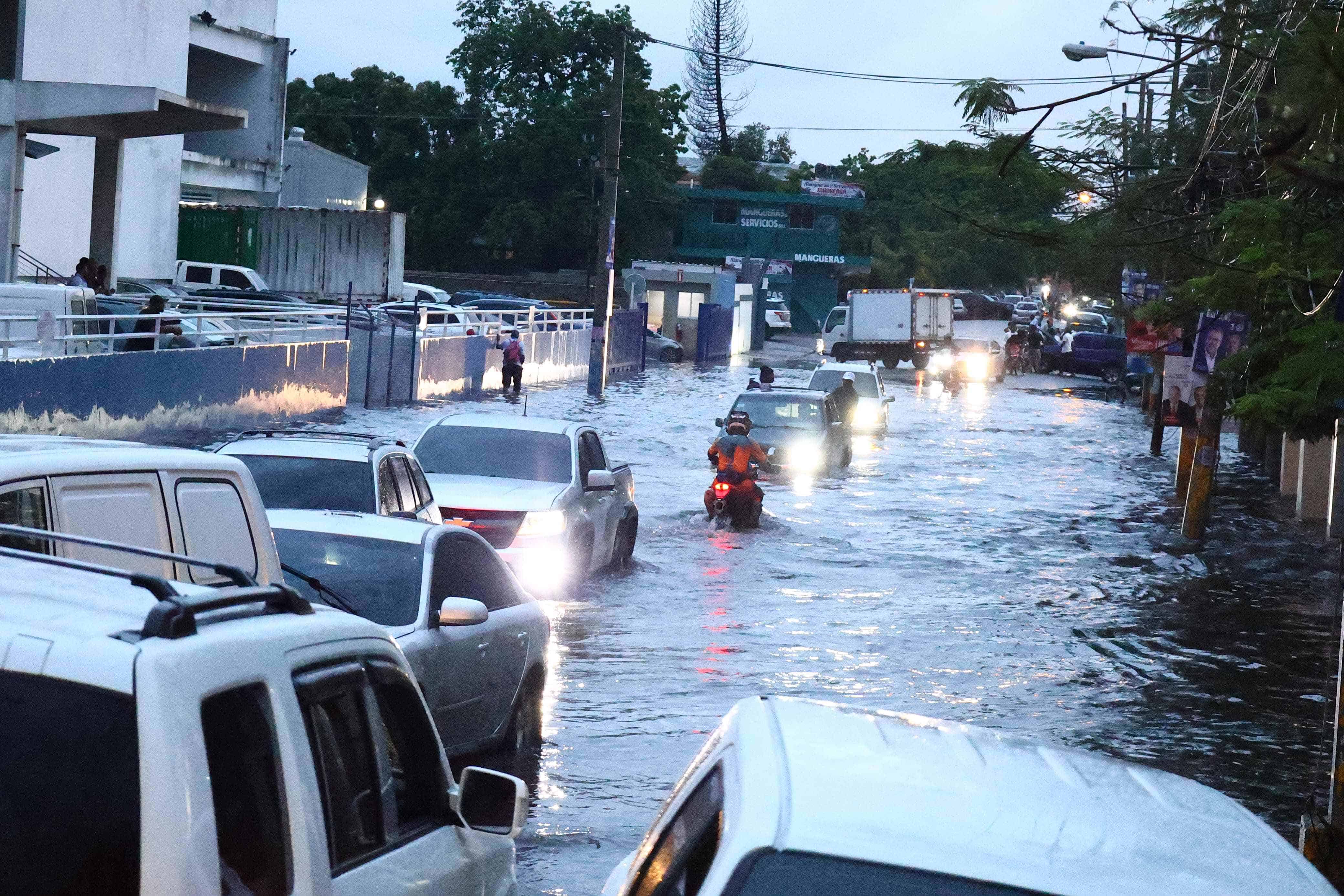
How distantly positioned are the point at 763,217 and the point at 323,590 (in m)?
88.7

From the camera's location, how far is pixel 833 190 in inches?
3890

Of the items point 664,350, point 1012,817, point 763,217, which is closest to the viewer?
point 1012,817

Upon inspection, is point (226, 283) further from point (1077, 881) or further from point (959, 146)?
point (1077, 881)

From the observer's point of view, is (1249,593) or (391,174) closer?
(1249,593)

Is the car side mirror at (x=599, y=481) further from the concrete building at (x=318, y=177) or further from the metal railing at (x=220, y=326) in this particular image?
the concrete building at (x=318, y=177)

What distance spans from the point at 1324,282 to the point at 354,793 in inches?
310

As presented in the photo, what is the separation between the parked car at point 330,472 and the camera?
12203mm

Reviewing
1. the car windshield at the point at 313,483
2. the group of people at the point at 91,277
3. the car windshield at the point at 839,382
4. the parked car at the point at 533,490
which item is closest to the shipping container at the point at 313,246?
the car windshield at the point at 839,382

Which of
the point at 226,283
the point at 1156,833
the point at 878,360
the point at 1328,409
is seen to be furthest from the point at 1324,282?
the point at 878,360

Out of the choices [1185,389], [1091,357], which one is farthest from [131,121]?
[1091,357]

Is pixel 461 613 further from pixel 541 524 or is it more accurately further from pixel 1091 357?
pixel 1091 357

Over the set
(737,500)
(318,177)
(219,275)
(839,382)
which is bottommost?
(737,500)

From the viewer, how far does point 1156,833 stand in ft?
11.4

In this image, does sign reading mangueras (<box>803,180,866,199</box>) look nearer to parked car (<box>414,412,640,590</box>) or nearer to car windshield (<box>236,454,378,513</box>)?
parked car (<box>414,412,640,590</box>)
